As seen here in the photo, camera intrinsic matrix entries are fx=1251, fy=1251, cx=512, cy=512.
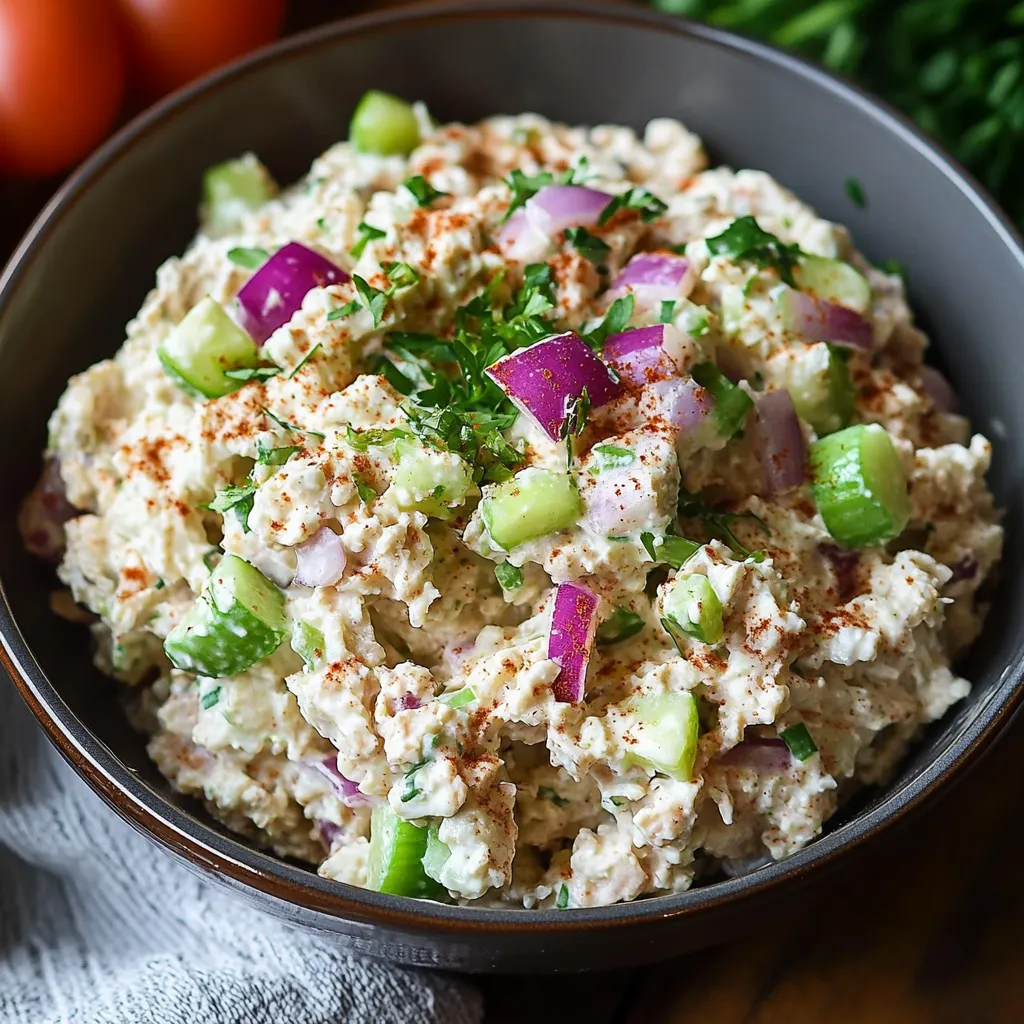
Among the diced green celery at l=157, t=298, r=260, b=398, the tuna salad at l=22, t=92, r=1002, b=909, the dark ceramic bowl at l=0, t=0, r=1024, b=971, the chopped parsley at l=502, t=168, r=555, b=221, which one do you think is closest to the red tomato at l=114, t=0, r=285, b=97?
the dark ceramic bowl at l=0, t=0, r=1024, b=971

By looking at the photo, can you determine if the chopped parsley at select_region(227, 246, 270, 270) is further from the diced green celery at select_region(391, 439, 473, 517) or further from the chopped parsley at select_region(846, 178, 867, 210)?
the chopped parsley at select_region(846, 178, 867, 210)

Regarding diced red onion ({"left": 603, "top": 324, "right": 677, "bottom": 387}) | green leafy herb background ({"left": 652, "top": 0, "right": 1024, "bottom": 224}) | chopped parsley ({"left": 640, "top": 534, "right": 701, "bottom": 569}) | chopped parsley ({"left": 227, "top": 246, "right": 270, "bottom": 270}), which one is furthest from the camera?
green leafy herb background ({"left": 652, "top": 0, "right": 1024, "bottom": 224})

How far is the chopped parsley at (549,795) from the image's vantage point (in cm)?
182

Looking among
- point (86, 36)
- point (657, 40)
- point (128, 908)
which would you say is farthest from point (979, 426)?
point (86, 36)

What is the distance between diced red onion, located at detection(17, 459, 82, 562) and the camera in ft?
7.09

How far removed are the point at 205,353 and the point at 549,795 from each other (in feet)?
2.89

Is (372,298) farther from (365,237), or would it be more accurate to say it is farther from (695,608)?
(695,608)

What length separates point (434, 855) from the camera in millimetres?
1714

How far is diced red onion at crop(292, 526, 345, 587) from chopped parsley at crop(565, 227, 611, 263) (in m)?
0.66

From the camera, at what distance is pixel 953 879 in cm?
224

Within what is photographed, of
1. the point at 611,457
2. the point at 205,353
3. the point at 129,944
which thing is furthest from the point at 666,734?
the point at 129,944

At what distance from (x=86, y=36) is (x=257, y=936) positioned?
1847mm

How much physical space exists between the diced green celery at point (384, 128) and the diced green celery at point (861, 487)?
1.05 metres

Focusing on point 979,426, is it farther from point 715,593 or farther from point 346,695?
point 346,695
